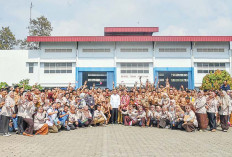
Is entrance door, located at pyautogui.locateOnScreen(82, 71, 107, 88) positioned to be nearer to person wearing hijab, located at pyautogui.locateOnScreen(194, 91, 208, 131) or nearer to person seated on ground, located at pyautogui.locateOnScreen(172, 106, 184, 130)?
person seated on ground, located at pyautogui.locateOnScreen(172, 106, 184, 130)

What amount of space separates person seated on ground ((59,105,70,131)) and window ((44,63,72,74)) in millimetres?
19240

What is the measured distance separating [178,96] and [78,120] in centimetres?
522

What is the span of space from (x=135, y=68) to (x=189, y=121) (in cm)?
1956

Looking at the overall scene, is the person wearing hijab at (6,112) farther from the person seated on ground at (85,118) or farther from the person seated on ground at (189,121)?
the person seated on ground at (189,121)

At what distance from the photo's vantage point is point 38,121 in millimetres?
9203

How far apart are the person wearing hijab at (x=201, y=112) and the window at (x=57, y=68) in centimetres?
2120

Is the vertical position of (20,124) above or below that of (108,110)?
below

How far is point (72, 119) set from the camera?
1071 cm

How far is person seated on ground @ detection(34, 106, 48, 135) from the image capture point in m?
9.09

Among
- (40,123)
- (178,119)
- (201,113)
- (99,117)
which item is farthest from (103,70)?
(40,123)

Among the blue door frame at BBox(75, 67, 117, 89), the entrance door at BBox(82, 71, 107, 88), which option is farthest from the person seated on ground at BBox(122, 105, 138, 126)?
the entrance door at BBox(82, 71, 107, 88)

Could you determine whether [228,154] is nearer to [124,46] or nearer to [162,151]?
[162,151]

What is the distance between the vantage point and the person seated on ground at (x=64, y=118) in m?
10.3

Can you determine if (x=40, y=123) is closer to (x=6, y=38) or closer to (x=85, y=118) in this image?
(x=85, y=118)
